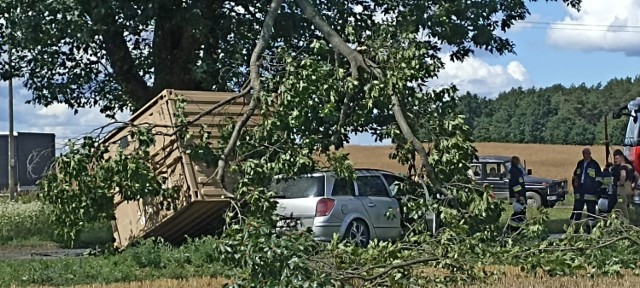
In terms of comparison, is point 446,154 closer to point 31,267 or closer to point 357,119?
point 357,119

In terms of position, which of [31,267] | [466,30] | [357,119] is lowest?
[31,267]

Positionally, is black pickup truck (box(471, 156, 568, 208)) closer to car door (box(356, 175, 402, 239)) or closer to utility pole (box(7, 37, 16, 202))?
utility pole (box(7, 37, 16, 202))

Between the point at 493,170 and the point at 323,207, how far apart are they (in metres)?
19.0

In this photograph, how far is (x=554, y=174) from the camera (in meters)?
51.2

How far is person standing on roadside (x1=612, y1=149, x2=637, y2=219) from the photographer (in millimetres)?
23547

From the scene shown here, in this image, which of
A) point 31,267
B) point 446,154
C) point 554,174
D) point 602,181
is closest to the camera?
point 446,154

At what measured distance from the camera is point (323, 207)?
18156 millimetres

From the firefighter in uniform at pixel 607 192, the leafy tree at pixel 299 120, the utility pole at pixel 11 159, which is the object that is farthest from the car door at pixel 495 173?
the leafy tree at pixel 299 120

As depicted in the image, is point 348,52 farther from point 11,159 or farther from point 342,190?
point 11,159

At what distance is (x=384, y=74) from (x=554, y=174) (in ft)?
129

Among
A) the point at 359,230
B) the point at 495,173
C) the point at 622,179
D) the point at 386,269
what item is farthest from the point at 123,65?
the point at 495,173

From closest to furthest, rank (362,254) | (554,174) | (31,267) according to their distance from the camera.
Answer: (362,254)
(31,267)
(554,174)

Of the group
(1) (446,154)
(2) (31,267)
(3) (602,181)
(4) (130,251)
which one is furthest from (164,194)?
(3) (602,181)

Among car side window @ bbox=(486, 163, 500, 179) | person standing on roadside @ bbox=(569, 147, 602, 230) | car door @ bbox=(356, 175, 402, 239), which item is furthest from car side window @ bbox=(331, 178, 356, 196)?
car side window @ bbox=(486, 163, 500, 179)
